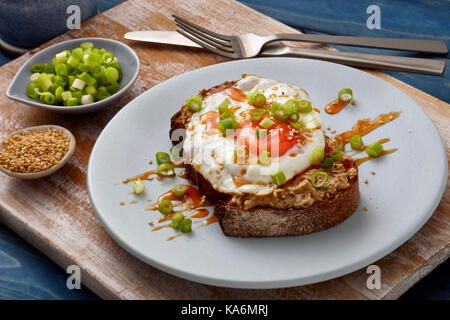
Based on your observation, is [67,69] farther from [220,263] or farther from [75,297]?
[220,263]

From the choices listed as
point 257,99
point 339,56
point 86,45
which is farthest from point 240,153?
point 86,45

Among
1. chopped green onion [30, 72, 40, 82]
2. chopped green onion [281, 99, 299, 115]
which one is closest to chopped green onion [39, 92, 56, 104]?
chopped green onion [30, 72, 40, 82]

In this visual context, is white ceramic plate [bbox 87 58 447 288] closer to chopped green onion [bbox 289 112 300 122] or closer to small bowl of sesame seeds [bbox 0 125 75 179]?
small bowl of sesame seeds [bbox 0 125 75 179]

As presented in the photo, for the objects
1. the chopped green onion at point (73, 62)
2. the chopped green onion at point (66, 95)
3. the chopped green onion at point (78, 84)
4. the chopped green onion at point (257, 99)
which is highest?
the chopped green onion at point (257, 99)

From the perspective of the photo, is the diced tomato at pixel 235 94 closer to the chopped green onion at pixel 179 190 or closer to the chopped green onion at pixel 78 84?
the chopped green onion at pixel 179 190

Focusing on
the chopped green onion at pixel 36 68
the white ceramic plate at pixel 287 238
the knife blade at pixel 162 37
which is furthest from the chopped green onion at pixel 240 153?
the chopped green onion at pixel 36 68

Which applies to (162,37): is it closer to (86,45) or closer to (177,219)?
(86,45)
